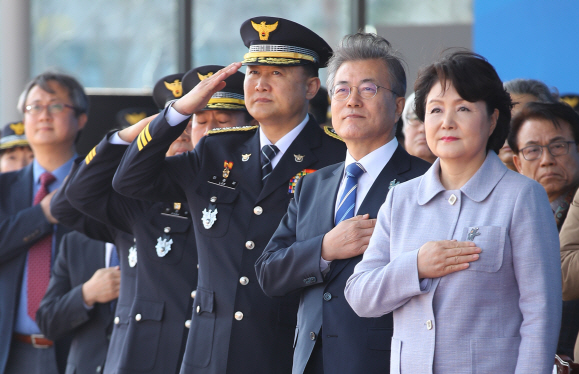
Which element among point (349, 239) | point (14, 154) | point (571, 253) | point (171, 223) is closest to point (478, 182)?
point (349, 239)

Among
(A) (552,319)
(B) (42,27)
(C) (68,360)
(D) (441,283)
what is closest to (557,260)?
(A) (552,319)

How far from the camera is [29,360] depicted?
13.9 feet

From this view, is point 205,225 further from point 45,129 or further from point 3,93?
point 3,93

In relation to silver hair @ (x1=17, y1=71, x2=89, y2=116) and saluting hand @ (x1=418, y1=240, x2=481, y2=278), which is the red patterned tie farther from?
saluting hand @ (x1=418, y1=240, x2=481, y2=278)

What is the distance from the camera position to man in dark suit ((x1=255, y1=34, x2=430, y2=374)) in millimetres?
2332

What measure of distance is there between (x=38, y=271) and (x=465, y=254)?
117 inches

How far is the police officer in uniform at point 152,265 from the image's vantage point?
130 inches

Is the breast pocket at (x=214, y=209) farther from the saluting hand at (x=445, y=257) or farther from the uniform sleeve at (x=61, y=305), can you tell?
the uniform sleeve at (x=61, y=305)

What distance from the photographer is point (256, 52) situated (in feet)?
9.85

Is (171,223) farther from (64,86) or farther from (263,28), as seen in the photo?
(64,86)

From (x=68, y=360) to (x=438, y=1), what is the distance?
19.3 feet

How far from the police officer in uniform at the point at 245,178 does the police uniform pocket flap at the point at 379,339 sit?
0.51 m

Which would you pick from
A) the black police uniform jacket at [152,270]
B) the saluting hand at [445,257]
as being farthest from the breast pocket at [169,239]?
the saluting hand at [445,257]

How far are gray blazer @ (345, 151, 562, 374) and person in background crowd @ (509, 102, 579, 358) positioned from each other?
101 centimetres
